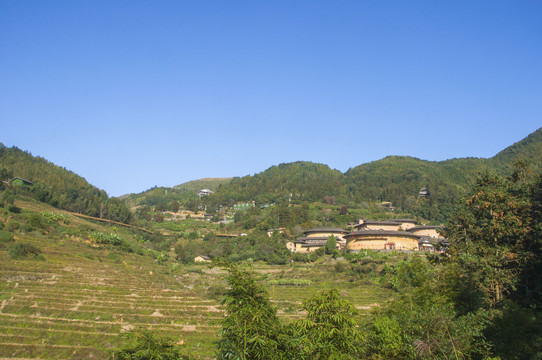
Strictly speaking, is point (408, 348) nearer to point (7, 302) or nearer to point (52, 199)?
point (7, 302)

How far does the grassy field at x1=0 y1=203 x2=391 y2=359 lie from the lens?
24875 millimetres

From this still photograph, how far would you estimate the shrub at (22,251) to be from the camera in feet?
124

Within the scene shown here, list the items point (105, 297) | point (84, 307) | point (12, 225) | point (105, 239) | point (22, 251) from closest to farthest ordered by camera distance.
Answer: point (84, 307) → point (105, 297) → point (22, 251) → point (12, 225) → point (105, 239)

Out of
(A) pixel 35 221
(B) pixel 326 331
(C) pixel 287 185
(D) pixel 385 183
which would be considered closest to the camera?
(B) pixel 326 331

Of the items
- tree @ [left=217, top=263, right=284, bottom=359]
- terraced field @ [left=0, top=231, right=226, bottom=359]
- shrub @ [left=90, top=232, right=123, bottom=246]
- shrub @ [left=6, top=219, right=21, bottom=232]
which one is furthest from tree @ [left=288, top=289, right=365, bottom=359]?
shrub @ [left=90, top=232, right=123, bottom=246]

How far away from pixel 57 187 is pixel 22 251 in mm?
52384

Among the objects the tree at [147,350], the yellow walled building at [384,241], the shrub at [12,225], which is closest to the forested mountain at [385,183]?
the yellow walled building at [384,241]

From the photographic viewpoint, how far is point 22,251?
38438mm

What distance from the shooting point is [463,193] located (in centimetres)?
2914

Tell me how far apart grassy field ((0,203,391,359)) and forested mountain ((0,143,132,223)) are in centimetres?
2928

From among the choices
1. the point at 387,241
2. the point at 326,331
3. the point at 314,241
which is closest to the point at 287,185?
the point at 314,241

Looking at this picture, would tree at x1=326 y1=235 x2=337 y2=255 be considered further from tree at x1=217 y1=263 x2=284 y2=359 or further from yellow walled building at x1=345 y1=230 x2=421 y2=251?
tree at x1=217 y1=263 x2=284 y2=359

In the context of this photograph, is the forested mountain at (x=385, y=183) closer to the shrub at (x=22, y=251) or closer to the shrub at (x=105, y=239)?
the shrub at (x=105, y=239)

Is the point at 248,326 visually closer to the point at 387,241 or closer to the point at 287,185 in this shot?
the point at 387,241
